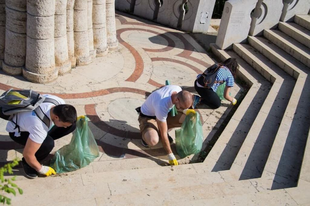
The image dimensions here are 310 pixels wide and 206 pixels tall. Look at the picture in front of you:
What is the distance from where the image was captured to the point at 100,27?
26.3ft

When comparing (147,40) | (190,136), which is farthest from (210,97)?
(147,40)

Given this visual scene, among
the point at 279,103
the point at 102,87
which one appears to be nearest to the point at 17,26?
the point at 102,87

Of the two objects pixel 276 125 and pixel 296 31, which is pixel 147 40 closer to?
pixel 296 31

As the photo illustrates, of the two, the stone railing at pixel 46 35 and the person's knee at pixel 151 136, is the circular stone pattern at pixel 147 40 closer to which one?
the stone railing at pixel 46 35

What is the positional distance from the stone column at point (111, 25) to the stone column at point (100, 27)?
288 mm

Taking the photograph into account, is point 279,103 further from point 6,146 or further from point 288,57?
point 6,146

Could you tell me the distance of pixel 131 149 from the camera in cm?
575

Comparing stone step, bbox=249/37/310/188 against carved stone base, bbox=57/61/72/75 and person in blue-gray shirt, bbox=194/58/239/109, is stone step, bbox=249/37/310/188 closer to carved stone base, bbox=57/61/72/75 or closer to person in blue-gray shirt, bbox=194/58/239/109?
person in blue-gray shirt, bbox=194/58/239/109

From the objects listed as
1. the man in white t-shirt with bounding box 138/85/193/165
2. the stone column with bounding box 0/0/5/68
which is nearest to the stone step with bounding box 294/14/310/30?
the man in white t-shirt with bounding box 138/85/193/165

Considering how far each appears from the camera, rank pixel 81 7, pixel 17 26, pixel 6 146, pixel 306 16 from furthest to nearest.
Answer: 1. pixel 306 16
2. pixel 81 7
3. pixel 17 26
4. pixel 6 146

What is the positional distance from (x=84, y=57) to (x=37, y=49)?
4.36 ft

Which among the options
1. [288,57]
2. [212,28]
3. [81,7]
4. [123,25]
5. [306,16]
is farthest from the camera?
[212,28]

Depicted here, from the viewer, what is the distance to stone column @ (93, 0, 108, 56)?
7.79 metres

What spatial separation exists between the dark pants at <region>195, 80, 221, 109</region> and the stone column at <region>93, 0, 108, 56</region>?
266cm
